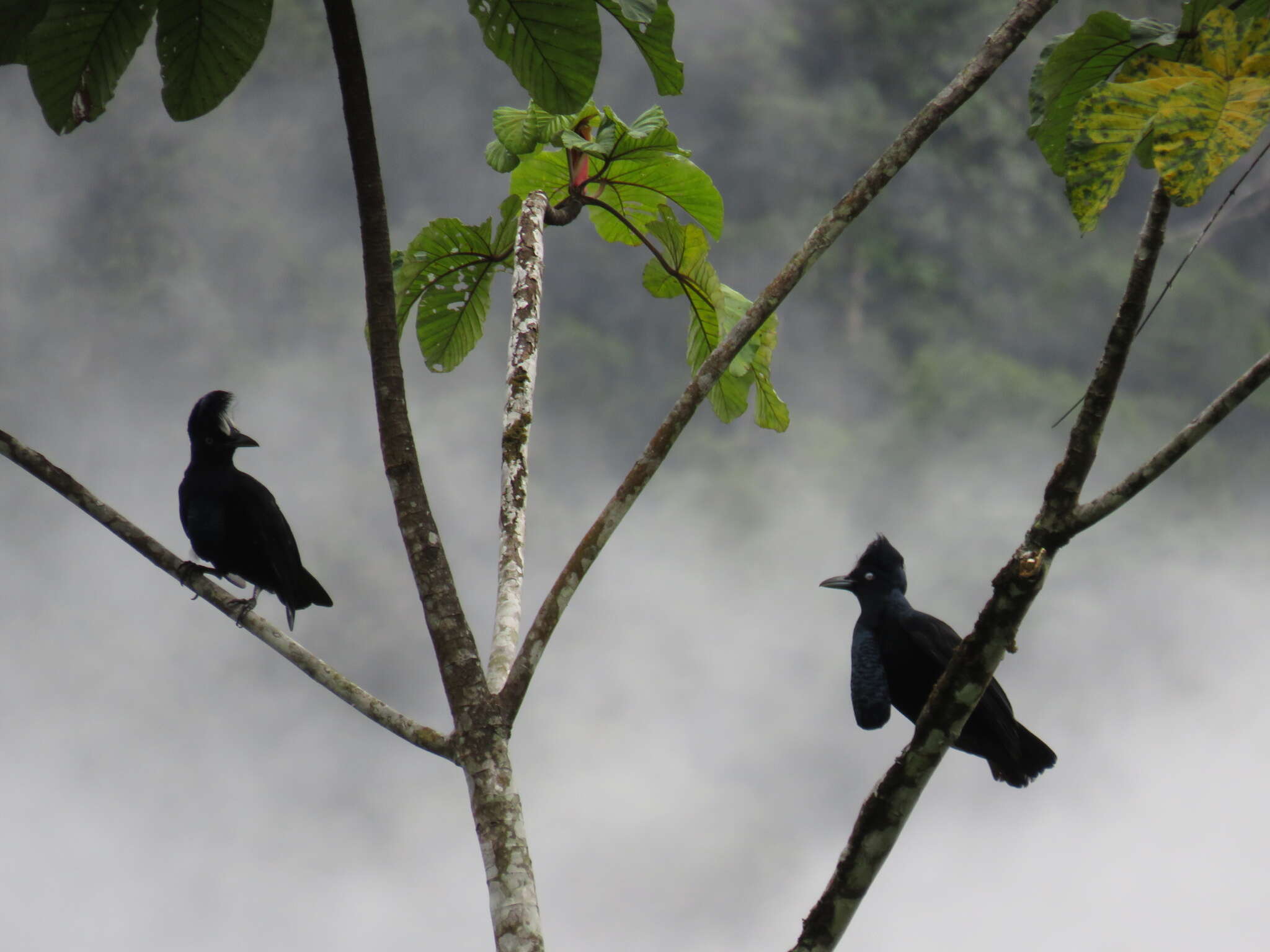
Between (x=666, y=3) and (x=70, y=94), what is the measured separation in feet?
5.08

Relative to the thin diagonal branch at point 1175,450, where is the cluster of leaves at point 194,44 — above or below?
above

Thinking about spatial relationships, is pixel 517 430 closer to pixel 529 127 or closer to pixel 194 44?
pixel 194 44

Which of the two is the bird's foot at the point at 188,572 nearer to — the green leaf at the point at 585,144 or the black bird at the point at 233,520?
the black bird at the point at 233,520

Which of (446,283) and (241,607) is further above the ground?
(446,283)

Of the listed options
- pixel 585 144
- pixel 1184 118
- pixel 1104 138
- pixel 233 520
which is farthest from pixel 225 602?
pixel 1184 118

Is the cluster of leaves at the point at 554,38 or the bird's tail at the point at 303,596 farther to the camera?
the bird's tail at the point at 303,596

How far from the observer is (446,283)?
4957mm

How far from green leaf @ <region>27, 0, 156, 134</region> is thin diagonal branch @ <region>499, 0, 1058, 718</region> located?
1652 mm

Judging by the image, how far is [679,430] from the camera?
9.98ft

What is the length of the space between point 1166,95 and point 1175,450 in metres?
0.75

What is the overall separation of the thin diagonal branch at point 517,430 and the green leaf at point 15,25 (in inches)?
61.4

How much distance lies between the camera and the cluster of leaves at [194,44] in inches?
111

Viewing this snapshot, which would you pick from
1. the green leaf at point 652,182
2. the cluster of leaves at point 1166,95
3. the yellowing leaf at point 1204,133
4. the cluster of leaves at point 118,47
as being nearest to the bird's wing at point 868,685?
the green leaf at point 652,182

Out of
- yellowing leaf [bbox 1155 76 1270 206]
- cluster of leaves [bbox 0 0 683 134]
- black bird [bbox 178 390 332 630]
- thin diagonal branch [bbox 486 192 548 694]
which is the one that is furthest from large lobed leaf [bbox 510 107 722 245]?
yellowing leaf [bbox 1155 76 1270 206]
